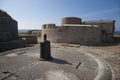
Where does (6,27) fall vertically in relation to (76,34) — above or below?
above

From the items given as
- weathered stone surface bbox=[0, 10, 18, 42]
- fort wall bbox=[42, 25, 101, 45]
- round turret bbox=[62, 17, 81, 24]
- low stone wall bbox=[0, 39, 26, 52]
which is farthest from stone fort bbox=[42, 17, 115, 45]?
low stone wall bbox=[0, 39, 26, 52]

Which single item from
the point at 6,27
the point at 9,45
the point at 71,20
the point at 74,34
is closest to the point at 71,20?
the point at 71,20

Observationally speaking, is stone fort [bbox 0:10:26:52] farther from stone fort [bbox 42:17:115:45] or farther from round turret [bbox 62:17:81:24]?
round turret [bbox 62:17:81:24]

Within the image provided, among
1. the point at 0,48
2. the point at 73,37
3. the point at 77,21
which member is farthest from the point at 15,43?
the point at 77,21

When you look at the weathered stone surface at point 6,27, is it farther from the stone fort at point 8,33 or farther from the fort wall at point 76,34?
the fort wall at point 76,34

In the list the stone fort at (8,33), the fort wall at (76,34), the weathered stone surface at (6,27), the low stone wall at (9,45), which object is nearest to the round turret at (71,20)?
the fort wall at (76,34)

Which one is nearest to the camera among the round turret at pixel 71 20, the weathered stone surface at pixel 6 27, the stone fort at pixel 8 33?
the stone fort at pixel 8 33

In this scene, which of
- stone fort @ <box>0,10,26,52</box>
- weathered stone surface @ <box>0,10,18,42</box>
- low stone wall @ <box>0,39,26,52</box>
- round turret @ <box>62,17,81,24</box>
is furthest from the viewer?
round turret @ <box>62,17,81,24</box>

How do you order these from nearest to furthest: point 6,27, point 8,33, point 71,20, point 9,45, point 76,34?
point 9,45, point 8,33, point 6,27, point 76,34, point 71,20

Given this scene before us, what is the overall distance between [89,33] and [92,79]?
13.9 m

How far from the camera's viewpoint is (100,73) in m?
5.17

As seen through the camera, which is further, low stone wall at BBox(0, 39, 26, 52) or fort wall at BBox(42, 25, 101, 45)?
fort wall at BBox(42, 25, 101, 45)

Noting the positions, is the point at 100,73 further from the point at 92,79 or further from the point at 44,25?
the point at 44,25

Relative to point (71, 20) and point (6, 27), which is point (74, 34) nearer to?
point (71, 20)
